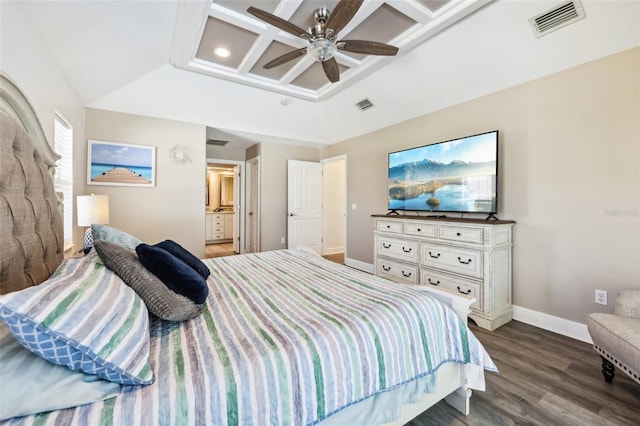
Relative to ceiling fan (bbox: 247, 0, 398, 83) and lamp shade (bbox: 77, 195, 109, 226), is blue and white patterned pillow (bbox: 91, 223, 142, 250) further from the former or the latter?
ceiling fan (bbox: 247, 0, 398, 83)

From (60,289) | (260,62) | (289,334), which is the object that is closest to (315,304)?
(289,334)

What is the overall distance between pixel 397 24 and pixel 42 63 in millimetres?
3006

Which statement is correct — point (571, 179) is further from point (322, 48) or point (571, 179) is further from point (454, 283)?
point (322, 48)

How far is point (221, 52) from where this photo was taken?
2.99 metres

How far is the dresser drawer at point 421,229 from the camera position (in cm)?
306

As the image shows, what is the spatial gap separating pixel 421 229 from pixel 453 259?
1.64 ft

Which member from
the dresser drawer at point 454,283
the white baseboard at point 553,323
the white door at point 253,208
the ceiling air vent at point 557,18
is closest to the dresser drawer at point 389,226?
the dresser drawer at point 454,283

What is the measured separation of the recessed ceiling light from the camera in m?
2.93

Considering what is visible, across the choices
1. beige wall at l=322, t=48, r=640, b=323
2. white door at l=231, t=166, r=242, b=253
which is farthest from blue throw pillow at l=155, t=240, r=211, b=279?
white door at l=231, t=166, r=242, b=253

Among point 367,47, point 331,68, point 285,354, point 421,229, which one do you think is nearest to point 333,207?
point 421,229

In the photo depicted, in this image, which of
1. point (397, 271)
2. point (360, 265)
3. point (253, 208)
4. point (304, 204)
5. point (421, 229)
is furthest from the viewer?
point (253, 208)

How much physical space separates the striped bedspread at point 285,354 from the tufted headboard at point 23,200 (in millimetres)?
708

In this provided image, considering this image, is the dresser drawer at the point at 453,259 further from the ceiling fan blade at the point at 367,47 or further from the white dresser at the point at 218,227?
the white dresser at the point at 218,227

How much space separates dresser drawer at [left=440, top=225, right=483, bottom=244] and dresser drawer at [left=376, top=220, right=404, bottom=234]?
59 centimetres
